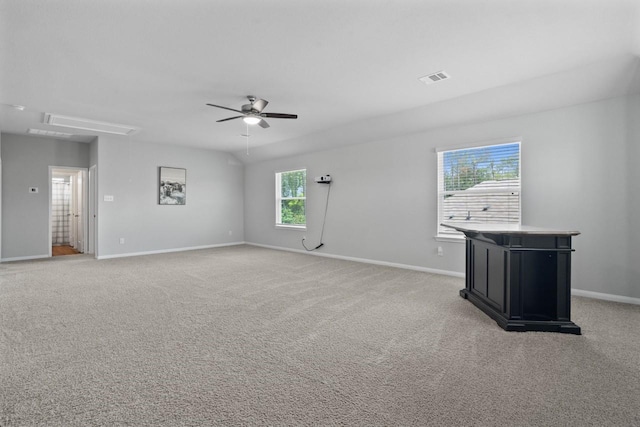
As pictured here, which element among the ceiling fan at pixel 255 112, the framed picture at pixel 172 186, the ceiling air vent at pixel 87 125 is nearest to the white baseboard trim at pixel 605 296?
the ceiling fan at pixel 255 112

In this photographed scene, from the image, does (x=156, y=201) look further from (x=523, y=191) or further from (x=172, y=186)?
(x=523, y=191)

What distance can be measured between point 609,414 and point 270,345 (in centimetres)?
223

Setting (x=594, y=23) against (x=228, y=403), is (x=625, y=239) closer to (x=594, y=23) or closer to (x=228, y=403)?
(x=594, y=23)

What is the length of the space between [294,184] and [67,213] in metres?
7.15

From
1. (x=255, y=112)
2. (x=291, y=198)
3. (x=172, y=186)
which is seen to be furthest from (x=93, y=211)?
(x=255, y=112)

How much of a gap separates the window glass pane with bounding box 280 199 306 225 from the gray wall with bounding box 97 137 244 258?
184 centimetres

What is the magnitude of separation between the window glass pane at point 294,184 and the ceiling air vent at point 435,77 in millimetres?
4197

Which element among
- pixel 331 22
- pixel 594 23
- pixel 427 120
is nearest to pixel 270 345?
pixel 331 22

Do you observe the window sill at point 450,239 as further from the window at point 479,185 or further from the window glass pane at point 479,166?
the window glass pane at point 479,166

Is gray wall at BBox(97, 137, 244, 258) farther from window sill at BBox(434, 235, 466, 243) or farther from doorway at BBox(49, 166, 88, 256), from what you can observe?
window sill at BBox(434, 235, 466, 243)

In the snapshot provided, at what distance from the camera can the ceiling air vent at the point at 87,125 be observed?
5320 mm

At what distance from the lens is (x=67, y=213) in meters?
9.17

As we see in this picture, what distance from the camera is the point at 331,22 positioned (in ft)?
8.48

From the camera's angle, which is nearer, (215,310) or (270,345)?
(270,345)
